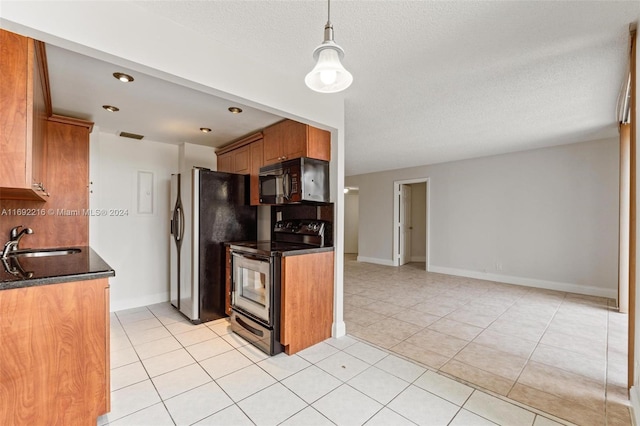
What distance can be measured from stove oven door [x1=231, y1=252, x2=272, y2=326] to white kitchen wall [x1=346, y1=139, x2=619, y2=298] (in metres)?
4.69

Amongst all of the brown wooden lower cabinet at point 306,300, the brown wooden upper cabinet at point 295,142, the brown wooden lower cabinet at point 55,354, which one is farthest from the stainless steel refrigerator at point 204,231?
the brown wooden lower cabinet at point 55,354

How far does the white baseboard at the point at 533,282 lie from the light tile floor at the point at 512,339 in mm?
202

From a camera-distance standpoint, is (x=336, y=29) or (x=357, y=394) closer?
(x=336, y=29)

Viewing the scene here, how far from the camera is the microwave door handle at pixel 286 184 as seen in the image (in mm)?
2822

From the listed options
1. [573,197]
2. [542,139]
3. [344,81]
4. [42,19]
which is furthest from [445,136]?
[42,19]

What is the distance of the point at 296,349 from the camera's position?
2574mm

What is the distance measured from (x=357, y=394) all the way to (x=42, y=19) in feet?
9.03

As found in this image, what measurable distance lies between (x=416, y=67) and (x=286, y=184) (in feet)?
5.05

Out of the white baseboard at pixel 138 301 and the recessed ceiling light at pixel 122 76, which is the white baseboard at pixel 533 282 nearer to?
the white baseboard at pixel 138 301

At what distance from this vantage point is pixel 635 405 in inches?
67.6

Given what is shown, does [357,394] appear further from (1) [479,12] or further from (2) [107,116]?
(2) [107,116]

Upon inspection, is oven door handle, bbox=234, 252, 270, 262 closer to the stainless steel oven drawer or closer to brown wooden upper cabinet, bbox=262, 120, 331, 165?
the stainless steel oven drawer

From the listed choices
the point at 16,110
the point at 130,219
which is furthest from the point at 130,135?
the point at 16,110

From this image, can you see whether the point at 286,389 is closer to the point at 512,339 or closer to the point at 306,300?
the point at 306,300
